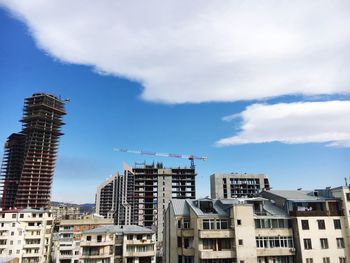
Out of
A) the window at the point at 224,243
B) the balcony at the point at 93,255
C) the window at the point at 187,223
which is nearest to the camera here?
the window at the point at 224,243

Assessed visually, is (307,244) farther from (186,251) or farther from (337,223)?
(186,251)

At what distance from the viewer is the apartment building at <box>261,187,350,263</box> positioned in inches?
2340

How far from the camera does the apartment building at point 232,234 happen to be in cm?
5719

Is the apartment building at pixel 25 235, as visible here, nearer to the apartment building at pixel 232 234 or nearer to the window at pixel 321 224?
the apartment building at pixel 232 234

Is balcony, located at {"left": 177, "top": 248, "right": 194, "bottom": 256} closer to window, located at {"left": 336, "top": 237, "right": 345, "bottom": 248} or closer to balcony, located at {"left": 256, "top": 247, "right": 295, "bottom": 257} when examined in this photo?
balcony, located at {"left": 256, "top": 247, "right": 295, "bottom": 257}

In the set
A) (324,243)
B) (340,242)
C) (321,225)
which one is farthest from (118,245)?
(340,242)

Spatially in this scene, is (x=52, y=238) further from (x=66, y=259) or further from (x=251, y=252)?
(x=251, y=252)

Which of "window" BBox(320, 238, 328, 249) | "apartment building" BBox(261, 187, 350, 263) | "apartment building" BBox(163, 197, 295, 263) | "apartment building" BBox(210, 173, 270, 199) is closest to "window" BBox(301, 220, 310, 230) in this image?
"apartment building" BBox(261, 187, 350, 263)

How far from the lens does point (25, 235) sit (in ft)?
369

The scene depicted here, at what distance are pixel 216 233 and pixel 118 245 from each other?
106 feet

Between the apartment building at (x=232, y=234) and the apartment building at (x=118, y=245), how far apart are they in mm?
17609

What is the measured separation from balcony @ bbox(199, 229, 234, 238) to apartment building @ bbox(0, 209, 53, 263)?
8099 cm

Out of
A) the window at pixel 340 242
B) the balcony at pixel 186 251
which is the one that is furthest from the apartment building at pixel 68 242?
the window at pixel 340 242

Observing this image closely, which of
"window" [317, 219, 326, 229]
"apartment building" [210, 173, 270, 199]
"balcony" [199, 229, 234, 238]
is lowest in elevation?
"balcony" [199, 229, 234, 238]
